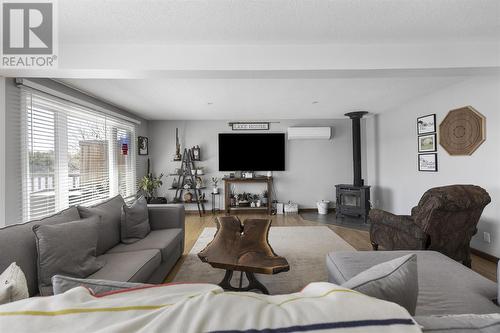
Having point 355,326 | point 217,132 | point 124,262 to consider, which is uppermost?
point 217,132

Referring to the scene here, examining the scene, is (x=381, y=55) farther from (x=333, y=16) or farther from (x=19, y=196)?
(x=19, y=196)

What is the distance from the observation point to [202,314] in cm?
49

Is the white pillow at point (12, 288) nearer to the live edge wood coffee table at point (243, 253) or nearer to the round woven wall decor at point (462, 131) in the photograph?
the live edge wood coffee table at point (243, 253)

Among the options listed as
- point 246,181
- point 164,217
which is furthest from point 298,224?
point 164,217

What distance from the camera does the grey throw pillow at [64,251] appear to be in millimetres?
1499

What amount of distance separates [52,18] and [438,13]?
2.99 metres

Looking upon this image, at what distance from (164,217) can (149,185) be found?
2.33m

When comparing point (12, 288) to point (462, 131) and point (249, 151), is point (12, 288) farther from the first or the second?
point (249, 151)

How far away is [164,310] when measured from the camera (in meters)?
0.50

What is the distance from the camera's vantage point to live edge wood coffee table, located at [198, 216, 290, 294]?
182cm

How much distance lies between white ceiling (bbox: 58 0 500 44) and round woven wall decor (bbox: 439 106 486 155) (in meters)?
1.25

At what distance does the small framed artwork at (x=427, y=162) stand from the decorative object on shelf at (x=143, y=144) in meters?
5.55

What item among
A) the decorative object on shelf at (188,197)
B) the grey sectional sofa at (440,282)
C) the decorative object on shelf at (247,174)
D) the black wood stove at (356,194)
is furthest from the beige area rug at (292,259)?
the decorative object on shelf at (247,174)

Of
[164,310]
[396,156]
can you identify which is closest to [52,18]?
[164,310]
